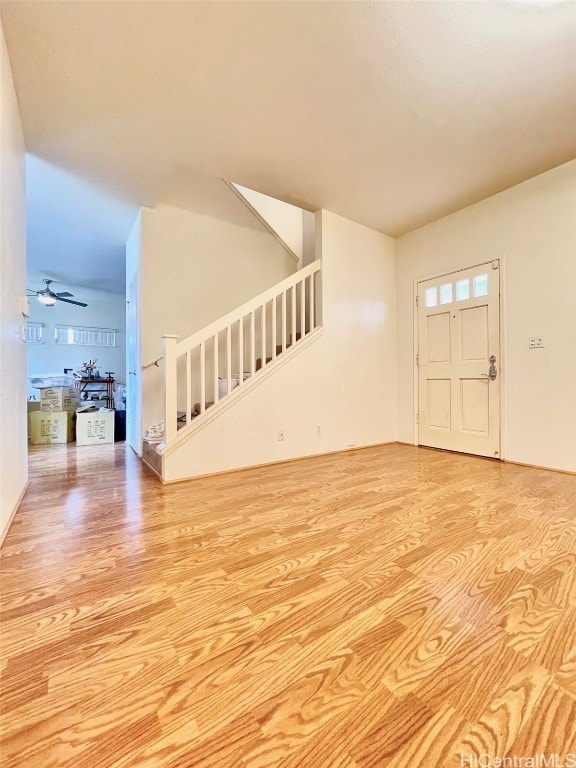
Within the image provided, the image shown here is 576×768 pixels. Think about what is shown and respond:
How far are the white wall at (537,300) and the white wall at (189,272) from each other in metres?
2.52

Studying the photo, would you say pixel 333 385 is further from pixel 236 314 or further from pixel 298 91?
pixel 298 91

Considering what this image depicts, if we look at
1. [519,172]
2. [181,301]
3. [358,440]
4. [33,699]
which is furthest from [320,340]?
[33,699]

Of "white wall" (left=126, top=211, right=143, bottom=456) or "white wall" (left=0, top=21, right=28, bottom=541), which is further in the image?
"white wall" (left=126, top=211, right=143, bottom=456)

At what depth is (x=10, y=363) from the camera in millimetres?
1913

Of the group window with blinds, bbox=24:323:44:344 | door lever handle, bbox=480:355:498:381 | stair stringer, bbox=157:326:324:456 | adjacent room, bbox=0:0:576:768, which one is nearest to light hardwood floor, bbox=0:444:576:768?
adjacent room, bbox=0:0:576:768

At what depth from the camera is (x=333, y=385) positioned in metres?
3.68

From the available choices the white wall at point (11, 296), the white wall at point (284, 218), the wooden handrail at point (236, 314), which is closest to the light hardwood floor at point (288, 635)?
the white wall at point (11, 296)

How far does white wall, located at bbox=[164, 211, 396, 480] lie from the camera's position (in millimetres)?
2970

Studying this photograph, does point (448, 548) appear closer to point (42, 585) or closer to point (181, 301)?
Result: point (42, 585)

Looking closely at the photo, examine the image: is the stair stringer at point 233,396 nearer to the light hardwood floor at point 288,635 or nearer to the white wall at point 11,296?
the light hardwood floor at point 288,635

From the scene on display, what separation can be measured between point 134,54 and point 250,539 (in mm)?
A: 2808

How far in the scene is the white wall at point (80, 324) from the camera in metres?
6.60

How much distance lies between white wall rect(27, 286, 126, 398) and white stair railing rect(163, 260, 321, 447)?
4.40m

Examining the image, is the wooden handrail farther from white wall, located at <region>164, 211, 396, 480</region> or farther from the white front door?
the white front door
